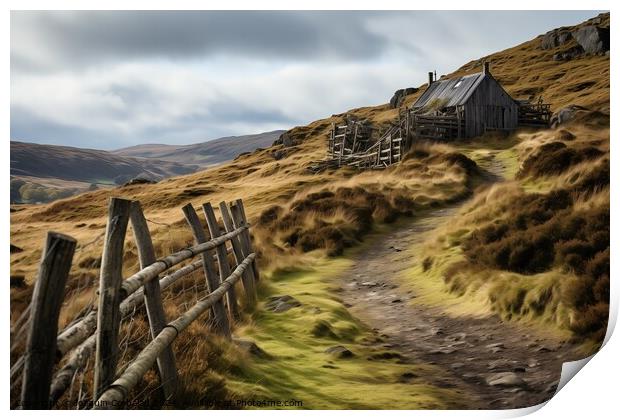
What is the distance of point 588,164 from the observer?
1211 centimetres

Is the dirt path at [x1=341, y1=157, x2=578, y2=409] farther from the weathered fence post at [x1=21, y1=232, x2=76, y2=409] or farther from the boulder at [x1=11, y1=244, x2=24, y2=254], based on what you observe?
the boulder at [x1=11, y1=244, x2=24, y2=254]

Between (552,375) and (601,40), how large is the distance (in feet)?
132

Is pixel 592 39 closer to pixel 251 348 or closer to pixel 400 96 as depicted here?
pixel 400 96

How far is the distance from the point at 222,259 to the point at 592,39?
40.4m

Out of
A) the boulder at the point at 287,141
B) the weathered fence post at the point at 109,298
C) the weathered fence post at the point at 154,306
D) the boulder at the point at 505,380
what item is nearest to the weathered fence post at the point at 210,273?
the weathered fence post at the point at 154,306

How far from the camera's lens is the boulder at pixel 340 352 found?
725 centimetres

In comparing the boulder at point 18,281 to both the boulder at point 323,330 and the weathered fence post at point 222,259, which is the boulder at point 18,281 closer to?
the weathered fence post at point 222,259

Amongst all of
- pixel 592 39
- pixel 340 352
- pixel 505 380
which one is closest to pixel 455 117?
pixel 592 39

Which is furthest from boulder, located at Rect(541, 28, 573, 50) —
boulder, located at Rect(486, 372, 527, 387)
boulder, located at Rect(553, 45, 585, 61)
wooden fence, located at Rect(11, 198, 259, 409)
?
wooden fence, located at Rect(11, 198, 259, 409)

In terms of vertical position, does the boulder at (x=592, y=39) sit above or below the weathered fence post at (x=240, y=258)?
above

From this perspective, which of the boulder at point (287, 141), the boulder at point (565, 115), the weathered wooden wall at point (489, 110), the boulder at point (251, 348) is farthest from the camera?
the boulder at point (287, 141)

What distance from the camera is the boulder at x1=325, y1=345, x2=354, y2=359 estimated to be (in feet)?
23.8

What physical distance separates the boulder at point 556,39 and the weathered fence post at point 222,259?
47000 millimetres

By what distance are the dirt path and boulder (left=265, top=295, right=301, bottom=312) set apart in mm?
1031
